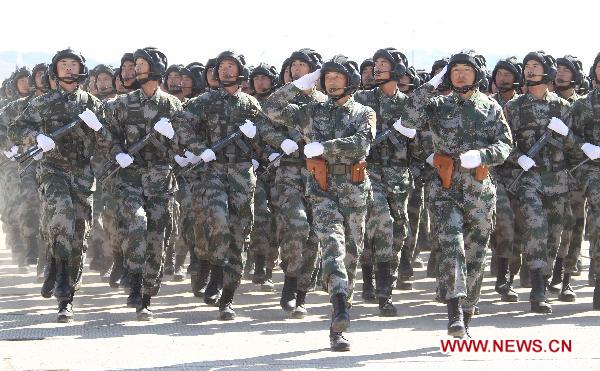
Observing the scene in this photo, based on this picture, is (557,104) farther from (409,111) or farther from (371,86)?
(409,111)

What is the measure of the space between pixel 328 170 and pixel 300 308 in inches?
84.6

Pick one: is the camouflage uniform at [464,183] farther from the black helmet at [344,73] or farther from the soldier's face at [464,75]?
the black helmet at [344,73]

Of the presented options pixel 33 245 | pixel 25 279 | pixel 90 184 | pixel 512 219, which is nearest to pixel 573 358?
pixel 512 219

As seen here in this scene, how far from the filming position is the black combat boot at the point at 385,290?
1146cm

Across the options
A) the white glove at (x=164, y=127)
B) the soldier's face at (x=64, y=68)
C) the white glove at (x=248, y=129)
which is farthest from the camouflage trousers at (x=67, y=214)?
the white glove at (x=248, y=129)

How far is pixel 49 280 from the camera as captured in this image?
12.0 metres

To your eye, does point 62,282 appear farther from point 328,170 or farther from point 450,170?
point 450,170

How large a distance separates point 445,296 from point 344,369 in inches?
52.4

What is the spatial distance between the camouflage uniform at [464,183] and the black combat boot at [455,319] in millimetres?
70

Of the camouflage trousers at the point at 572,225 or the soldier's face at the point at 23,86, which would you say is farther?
the soldier's face at the point at 23,86

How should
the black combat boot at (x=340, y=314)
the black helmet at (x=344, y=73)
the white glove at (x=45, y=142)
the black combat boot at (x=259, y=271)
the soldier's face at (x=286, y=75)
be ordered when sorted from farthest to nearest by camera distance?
the black combat boot at (x=259, y=271) < the soldier's face at (x=286, y=75) < the white glove at (x=45, y=142) < the black helmet at (x=344, y=73) < the black combat boot at (x=340, y=314)

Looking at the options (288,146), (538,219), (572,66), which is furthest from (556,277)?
(288,146)

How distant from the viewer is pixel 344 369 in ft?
28.3

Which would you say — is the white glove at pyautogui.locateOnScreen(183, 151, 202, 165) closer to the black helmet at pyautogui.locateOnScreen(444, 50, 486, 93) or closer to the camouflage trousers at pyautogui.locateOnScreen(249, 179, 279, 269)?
the camouflage trousers at pyautogui.locateOnScreen(249, 179, 279, 269)
